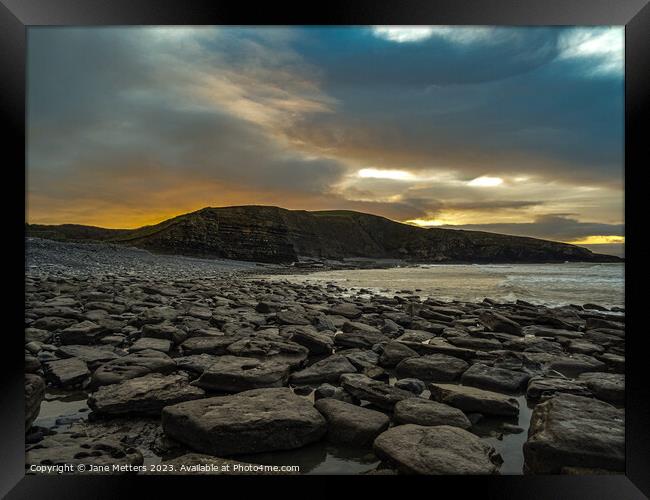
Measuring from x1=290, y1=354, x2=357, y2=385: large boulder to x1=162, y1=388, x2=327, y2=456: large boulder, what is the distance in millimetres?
897

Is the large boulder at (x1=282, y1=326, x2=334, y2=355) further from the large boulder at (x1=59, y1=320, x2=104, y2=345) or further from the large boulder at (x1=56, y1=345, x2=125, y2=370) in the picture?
Answer: the large boulder at (x1=59, y1=320, x2=104, y2=345)

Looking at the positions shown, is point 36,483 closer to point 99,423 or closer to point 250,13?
point 99,423

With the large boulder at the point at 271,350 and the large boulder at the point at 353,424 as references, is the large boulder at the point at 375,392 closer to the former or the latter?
the large boulder at the point at 353,424

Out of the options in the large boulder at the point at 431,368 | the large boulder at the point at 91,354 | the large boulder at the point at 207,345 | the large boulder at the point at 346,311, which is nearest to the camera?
the large boulder at the point at 91,354

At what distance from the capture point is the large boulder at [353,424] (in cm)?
255

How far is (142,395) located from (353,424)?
154 cm

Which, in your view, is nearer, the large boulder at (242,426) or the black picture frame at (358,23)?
the black picture frame at (358,23)

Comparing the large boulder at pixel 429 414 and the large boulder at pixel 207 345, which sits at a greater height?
the large boulder at pixel 207 345

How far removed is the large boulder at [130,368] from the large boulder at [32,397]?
1.62ft

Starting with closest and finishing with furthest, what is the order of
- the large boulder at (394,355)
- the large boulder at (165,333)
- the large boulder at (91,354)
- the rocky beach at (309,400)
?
the rocky beach at (309,400), the large boulder at (91,354), the large boulder at (394,355), the large boulder at (165,333)

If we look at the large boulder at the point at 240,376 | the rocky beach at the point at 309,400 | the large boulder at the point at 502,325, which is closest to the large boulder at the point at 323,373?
the rocky beach at the point at 309,400

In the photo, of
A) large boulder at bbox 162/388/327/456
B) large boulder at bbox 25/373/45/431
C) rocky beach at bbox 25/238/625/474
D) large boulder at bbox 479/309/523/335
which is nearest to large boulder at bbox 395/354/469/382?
rocky beach at bbox 25/238/625/474

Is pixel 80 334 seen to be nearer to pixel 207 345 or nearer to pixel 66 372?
pixel 66 372

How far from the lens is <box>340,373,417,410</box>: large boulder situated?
302cm
